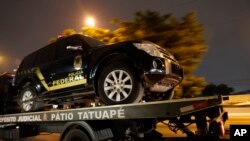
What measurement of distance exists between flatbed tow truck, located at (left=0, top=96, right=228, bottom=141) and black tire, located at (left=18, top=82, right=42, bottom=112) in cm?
103

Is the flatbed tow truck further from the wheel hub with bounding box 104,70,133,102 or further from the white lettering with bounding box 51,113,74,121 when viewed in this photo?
the wheel hub with bounding box 104,70,133,102

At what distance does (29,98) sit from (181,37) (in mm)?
7602

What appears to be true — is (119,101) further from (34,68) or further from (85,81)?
(34,68)

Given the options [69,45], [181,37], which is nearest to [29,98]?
[69,45]

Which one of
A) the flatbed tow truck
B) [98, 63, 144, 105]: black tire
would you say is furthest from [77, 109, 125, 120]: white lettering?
[98, 63, 144, 105]: black tire

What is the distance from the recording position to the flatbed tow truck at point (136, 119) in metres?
4.61

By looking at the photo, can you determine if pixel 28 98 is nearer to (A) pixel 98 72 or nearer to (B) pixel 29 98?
(B) pixel 29 98

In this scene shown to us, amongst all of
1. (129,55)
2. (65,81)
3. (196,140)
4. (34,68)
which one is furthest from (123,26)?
(196,140)

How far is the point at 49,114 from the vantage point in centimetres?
674

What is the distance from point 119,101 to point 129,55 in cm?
86

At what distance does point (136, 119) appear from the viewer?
5.39 metres

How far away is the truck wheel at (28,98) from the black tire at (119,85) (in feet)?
8.97

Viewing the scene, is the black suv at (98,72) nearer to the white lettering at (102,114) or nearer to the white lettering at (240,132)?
the white lettering at (102,114)

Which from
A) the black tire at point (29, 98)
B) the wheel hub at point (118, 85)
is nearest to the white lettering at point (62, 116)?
the wheel hub at point (118, 85)
